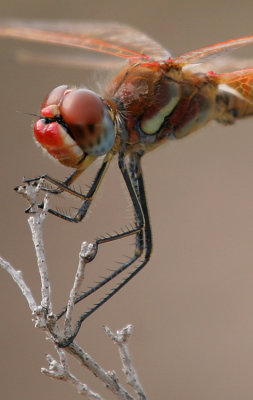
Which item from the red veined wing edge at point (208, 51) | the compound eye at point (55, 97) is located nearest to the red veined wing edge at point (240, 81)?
the red veined wing edge at point (208, 51)

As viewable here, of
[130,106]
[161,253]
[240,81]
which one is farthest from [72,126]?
[161,253]

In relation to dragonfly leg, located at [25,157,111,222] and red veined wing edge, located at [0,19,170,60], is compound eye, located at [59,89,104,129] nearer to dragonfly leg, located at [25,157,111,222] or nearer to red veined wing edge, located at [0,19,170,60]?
dragonfly leg, located at [25,157,111,222]

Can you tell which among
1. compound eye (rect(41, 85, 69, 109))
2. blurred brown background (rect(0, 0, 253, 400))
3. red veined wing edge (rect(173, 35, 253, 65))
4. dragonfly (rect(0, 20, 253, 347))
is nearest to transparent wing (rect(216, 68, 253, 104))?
dragonfly (rect(0, 20, 253, 347))

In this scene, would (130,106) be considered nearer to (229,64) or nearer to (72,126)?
(72,126)

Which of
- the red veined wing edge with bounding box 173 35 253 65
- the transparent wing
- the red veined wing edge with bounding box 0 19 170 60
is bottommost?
the transparent wing

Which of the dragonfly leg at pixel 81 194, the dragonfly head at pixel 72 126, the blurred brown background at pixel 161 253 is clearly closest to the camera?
the dragonfly head at pixel 72 126

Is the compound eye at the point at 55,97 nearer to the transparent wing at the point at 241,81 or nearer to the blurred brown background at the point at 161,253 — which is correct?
the transparent wing at the point at 241,81
